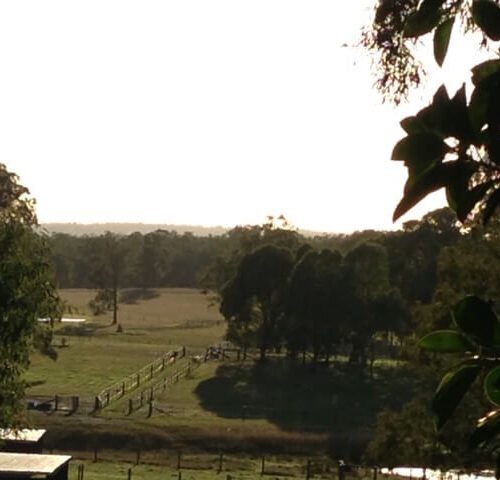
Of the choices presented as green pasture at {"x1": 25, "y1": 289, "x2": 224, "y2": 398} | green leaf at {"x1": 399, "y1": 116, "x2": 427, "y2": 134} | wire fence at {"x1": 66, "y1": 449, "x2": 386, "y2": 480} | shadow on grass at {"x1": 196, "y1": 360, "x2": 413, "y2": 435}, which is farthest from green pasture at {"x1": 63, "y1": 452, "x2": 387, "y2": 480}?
green leaf at {"x1": 399, "y1": 116, "x2": 427, "y2": 134}

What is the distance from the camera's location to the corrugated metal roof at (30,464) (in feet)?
49.7

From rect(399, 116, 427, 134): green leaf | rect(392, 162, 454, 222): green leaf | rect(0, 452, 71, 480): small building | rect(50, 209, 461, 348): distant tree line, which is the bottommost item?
rect(0, 452, 71, 480): small building

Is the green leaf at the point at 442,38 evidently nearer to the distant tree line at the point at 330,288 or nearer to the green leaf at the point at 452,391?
the green leaf at the point at 452,391

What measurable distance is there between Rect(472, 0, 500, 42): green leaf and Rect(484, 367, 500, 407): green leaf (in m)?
0.47

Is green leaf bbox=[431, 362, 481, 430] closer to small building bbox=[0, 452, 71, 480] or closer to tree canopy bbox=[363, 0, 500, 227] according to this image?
tree canopy bbox=[363, 0, 500, 227]

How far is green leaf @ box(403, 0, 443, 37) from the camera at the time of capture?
5.39 feet

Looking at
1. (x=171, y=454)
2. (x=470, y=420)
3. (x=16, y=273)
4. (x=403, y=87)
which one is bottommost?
(x=171, y=454)

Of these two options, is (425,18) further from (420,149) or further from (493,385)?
(493,385)

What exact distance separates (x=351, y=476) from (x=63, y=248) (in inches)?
2829

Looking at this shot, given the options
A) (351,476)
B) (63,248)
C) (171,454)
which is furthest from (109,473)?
(63,248)

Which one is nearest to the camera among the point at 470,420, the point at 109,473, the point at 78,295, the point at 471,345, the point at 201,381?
the point at 471,345

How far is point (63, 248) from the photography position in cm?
9356

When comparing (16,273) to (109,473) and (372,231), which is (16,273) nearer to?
(109,473)

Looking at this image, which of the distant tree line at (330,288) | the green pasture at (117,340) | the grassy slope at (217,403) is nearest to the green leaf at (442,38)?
the grassy slope at (217,403)
